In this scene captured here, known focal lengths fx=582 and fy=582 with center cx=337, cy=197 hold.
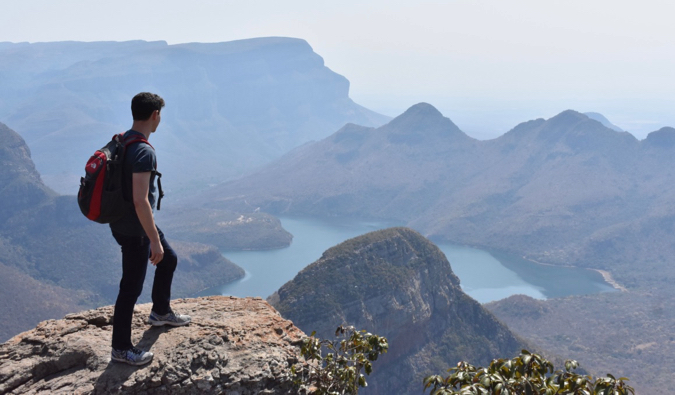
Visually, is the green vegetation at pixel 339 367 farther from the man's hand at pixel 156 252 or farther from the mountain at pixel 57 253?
the mountain at pixel 57 253

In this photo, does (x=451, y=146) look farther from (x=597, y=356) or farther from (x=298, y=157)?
(x=597, y=356)

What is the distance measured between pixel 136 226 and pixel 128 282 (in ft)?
1.98

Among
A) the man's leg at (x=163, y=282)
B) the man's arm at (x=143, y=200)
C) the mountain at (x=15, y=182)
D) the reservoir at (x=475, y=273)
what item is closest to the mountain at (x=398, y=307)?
the man's leg at (x=163, y=282)

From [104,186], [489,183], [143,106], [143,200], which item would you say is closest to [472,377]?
[143,200]

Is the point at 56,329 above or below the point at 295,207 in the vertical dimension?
below

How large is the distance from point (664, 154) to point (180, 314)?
5509 inches

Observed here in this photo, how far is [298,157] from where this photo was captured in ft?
538

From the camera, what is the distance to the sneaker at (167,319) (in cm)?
611

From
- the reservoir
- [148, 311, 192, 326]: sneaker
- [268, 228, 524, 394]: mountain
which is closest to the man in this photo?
[148, 311, 192, 326]: sneaker

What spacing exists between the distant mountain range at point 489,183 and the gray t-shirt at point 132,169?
10017 cm

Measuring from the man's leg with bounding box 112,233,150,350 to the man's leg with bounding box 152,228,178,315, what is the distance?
37 cm

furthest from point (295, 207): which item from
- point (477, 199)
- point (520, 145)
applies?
point (520, 145)

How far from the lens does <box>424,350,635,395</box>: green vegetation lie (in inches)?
166

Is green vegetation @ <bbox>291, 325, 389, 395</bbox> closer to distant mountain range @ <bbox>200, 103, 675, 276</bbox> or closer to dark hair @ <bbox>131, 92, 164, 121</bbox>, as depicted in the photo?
dark hair @ <bbox>131, 92, 164, 121</bbox>
